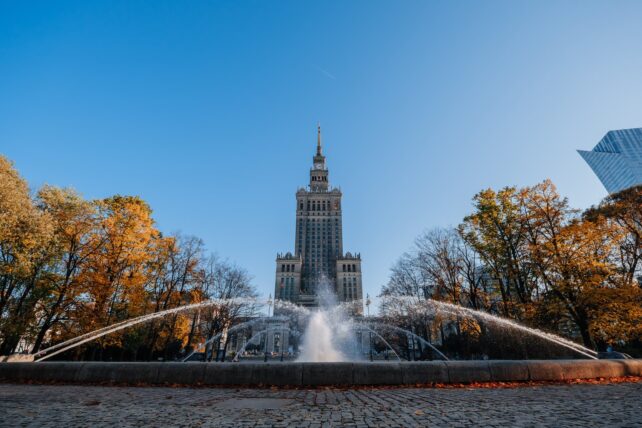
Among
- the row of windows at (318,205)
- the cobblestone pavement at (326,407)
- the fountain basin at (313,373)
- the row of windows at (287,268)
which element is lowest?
the cobblestone pavement at (326,407)

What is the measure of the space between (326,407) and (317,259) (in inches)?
4765

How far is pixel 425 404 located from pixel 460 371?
13.1 ft

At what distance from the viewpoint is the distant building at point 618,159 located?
107812 millimetres

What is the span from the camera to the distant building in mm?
107812

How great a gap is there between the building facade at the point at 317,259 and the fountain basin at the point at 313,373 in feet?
324

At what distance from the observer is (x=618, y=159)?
115125 millimetres

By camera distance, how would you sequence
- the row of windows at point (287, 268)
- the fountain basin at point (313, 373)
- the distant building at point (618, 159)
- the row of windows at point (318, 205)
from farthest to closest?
the row of windows at point (318, 205) → the row of windows at point (287, 268) → the distant building at point (618, 159) → the fountain basin at point (313, 373)

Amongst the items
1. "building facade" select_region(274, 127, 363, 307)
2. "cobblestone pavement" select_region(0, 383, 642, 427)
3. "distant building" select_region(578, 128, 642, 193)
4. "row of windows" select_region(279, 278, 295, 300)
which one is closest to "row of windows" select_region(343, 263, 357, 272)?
"building facade" select_region(274, 127, 363, 307)

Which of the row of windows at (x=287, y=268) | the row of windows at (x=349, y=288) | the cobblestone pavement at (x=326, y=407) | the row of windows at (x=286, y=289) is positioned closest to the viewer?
the cobblestone pavement at (x=326, y=407)

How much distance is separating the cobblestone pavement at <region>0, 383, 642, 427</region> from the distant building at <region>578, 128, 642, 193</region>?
439 ft

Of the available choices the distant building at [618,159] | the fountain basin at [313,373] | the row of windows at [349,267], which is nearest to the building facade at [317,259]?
the row of windows at [349,267]

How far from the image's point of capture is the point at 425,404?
6645 millimetres

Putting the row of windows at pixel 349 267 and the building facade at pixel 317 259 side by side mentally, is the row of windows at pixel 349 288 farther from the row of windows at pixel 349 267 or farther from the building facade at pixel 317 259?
the row of windows at pixel 349 267

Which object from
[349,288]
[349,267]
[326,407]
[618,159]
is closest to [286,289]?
[349,288]
